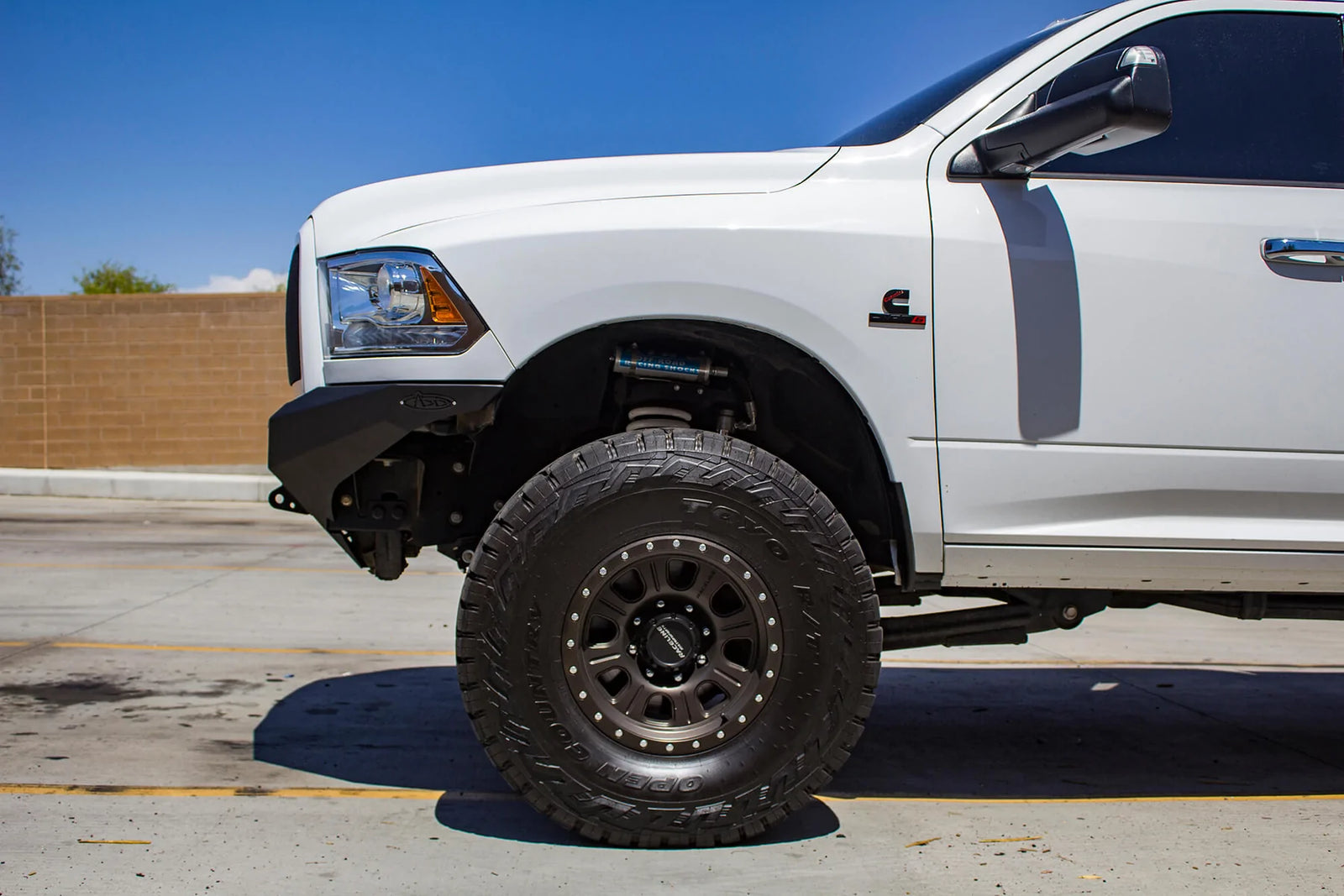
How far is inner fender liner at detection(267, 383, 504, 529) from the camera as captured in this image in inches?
107

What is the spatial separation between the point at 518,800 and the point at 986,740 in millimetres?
1818

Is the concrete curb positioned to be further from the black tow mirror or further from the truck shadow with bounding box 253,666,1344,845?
the black tow mirror

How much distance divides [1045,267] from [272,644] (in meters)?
4.24

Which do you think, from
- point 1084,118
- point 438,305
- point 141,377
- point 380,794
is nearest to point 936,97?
point 1084,118

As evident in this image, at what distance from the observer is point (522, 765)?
104 inches

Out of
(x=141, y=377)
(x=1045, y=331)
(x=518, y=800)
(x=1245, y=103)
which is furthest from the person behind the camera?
(x=141, y=377)

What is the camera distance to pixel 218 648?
17.4 feet

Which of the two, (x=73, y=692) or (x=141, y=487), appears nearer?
(x=73, y=692)

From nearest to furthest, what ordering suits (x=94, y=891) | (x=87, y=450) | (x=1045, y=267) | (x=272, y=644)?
1. (x=94, y=891)
2. (x=1045, y=267)
3. (x=272, y=644)
4. (x=87, y=450)

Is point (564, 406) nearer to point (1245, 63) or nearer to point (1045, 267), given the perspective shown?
point (1045, 267)

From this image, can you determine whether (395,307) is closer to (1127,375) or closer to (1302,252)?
(1127,375)

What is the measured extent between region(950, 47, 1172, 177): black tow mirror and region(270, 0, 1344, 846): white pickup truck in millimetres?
12

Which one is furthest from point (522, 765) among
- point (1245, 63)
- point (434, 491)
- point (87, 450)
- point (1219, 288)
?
point (87, 450)

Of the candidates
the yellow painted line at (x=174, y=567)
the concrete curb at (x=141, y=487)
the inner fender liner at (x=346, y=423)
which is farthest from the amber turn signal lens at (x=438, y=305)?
the concrete curb at (x=141, y=487)
